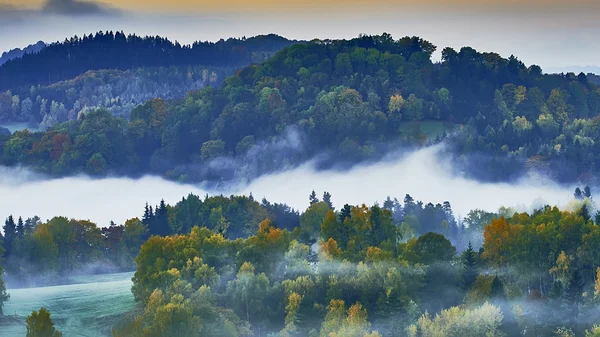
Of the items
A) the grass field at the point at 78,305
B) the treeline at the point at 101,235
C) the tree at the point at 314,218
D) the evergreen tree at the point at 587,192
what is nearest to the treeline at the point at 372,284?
the grass field at the point at 78,305

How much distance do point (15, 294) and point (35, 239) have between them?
67.0 ft

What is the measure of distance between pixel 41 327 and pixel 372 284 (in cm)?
2343

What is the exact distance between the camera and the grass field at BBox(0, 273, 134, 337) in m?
114

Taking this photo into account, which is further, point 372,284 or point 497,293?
point 372,284

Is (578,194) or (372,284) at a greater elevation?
(578,194)

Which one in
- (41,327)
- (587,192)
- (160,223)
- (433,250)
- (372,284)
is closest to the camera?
(41,327)

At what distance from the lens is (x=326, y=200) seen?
184 metres

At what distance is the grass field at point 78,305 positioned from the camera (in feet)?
375

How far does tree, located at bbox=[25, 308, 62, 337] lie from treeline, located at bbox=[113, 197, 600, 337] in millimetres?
4849

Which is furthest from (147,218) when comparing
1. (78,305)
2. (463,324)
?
(463,324)

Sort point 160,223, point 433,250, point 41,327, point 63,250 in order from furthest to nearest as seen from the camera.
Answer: point 160,223
point 63,250
point 433,250
point 41,327

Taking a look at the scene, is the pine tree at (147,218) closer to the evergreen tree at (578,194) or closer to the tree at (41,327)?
the evergreen tree at (578,194)

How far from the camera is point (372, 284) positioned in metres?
109

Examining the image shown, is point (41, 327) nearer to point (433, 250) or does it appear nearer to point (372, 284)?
point (372, 284)
